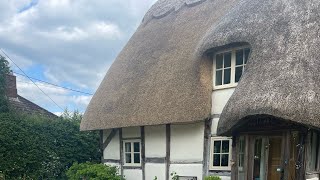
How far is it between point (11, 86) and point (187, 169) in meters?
9.42

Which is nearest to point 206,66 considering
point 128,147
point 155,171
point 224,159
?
point 224,159

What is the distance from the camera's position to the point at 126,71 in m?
14.0

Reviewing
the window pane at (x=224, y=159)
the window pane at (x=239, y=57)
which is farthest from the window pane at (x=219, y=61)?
the window pane at (x=224, y=159)

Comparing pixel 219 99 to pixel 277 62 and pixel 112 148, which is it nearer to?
pixel 277 62

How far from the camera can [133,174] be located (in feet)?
42.7

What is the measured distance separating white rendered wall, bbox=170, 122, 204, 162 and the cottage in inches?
1.2

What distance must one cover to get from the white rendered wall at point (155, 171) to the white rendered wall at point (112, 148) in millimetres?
1872

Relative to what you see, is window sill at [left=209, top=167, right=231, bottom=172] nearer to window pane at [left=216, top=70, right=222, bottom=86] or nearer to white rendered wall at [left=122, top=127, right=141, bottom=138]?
window pane at [left=216, top=70, right=222, bottom=86]

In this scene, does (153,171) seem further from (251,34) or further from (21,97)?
(21,97)

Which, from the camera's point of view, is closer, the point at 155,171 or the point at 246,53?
the point at 246,53

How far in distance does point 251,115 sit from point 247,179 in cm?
186

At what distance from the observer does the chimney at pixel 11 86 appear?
1612 cm

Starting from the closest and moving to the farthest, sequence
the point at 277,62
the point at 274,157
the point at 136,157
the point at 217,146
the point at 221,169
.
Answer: the point at 277,62, the point at 274,157, the point at 221,169, the point at 217,146, the point at 136,157

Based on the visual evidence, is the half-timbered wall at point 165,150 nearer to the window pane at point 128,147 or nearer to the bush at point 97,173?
the window pane at point 128,147
